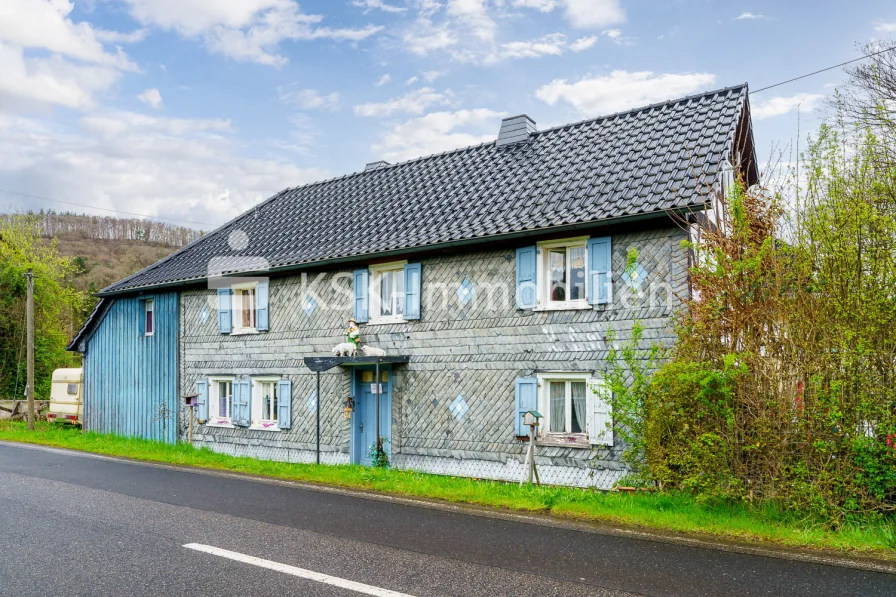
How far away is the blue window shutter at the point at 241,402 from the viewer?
1714cm

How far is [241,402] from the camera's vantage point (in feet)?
56.7

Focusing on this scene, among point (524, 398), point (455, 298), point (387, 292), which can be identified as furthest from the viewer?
point (387, 292)

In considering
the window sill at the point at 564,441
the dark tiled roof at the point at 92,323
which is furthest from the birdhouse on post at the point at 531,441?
the dark tiled roof at the point at 92,323

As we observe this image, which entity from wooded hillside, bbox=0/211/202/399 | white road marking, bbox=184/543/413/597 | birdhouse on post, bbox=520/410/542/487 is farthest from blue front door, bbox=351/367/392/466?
wooded hillside, bbox=0/211/202/399

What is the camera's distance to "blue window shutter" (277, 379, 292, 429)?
16125 mm

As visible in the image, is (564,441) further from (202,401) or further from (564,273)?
(202,401)

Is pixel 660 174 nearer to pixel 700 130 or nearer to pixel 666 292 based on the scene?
pixel 700 130

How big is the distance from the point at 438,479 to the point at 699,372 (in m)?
5.27

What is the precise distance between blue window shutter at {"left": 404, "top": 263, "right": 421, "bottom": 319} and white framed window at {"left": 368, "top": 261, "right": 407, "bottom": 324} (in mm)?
288

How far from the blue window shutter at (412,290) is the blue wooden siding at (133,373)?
8.41 m

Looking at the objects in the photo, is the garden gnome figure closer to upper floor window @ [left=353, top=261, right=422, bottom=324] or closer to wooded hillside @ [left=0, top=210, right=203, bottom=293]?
upper floor window @ [left=353, top=261, right=422, bottom=324]

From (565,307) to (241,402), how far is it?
30.4 ft

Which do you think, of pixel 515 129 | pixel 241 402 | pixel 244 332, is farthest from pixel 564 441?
pixel 244 332

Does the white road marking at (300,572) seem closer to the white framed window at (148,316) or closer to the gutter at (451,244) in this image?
the gutter at (451,244)
